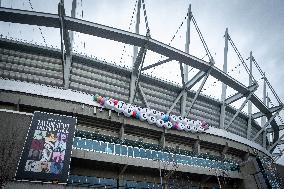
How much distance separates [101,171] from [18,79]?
47.0ft

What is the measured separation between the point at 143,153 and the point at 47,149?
35.7 feet

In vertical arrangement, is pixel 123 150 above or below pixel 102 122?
below

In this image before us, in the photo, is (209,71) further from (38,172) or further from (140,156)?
(38,172)

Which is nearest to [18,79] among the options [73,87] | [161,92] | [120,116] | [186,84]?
[73,87]

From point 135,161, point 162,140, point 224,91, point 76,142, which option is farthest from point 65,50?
point 224,91

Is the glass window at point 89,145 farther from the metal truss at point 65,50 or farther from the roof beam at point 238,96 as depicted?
the roof beam at point 238,96

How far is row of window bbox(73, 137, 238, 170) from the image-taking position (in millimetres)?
26484

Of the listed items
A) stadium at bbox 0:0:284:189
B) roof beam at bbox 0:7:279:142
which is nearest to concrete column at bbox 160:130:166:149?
stadium at bbox 0:0:284:189

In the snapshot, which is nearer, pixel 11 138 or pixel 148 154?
pixel 11 138

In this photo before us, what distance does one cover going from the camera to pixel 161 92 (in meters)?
38.7

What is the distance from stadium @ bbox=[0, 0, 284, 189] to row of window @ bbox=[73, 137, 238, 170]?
10 cm

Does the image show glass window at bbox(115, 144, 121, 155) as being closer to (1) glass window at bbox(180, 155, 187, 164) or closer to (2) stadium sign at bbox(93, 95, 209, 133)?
(2) stadium sign at bbox(93, 95, 209, 133)

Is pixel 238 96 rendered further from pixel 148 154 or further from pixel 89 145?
pixel 89 145

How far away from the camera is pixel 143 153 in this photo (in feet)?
95.6
